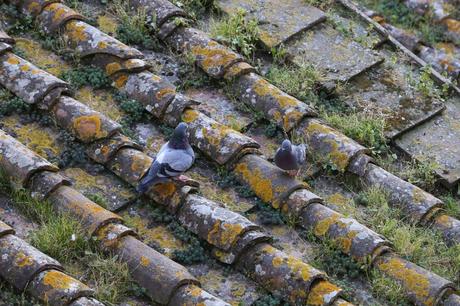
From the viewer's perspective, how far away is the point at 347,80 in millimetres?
7828

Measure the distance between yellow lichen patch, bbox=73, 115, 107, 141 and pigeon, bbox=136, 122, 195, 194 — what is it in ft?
1.51

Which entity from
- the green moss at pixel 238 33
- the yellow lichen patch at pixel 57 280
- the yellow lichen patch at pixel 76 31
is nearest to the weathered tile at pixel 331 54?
the green moss at pixel 238 33

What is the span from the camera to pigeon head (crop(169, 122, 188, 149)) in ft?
21.0

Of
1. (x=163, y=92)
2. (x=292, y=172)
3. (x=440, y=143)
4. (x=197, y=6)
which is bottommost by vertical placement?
(x=440, y=143)

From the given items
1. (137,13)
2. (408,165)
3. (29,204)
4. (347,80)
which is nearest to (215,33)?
(137,13)

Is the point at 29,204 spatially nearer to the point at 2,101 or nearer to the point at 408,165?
the point at 2,101

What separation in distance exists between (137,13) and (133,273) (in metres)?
2.87

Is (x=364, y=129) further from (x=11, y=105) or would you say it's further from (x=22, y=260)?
(x=22, y=260)

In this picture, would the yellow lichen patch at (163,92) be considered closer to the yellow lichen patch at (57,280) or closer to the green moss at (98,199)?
the green moss at (98,199)

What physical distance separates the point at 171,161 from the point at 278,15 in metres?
2.65

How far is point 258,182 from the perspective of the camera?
21.5 feet

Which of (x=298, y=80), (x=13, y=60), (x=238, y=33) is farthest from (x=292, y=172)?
(x=13, y=60)

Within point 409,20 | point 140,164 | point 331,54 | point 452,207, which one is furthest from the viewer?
point 409,20

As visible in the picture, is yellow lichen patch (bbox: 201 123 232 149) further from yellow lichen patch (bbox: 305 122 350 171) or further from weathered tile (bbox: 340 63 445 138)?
weathered tile (bbox: 340 63 445 138)
